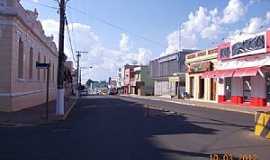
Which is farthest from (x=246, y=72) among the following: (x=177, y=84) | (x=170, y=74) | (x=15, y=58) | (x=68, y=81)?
(x=68, y=81)

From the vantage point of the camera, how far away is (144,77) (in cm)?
11081

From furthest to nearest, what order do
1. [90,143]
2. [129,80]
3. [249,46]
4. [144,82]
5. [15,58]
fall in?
1. [129,80]
2. [144,82]
3. [249,46]
4. [15,58]
5. [90,143]

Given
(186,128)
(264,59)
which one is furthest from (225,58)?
(186,128)

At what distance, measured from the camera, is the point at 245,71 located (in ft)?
137

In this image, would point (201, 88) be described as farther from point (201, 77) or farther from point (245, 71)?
point (245, 71)

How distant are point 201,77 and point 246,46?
14077 mm

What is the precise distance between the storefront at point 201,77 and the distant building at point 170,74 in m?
7.26

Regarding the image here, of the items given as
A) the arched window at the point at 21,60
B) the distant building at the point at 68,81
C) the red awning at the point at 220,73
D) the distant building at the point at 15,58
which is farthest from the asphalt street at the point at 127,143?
the distant building at the point at 68,81

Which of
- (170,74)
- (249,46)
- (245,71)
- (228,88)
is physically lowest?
(228,88)

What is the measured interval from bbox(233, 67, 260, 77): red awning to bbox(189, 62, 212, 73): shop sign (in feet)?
37.0

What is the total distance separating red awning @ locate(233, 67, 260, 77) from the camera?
130ft

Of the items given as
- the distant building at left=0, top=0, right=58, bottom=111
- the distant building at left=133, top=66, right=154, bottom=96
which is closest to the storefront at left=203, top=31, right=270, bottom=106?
the distant building at left=0, top=0, right=58, bottom=111
